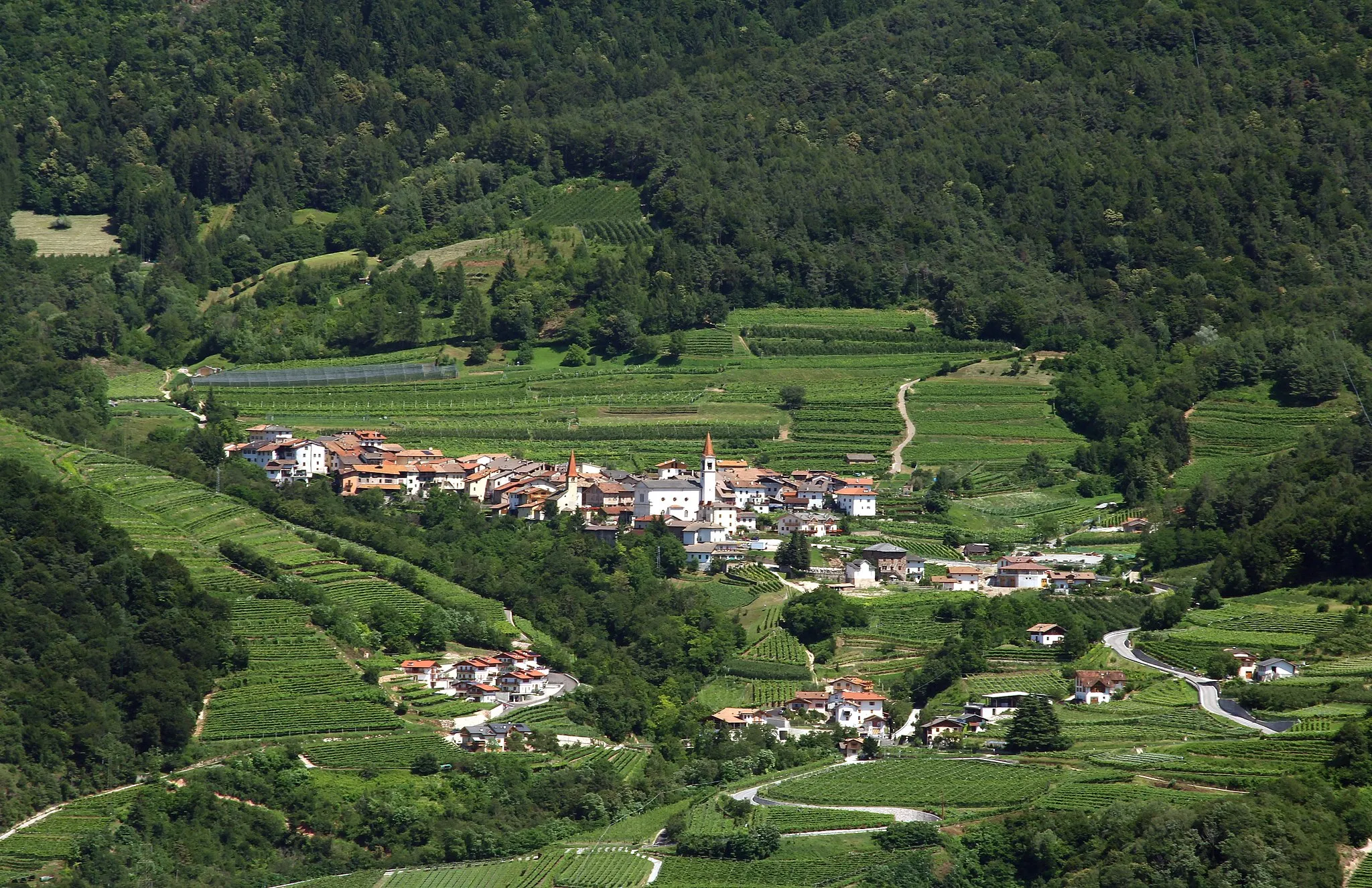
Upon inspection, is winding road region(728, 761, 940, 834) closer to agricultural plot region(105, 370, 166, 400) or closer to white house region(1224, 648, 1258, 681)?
white house region(1224, 648, 1258, 681)

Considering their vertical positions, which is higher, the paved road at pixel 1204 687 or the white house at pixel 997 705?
the paved road at pixel 1204 687

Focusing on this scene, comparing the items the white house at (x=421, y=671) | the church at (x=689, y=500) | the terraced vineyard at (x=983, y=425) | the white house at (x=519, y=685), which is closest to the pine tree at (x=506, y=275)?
the terraced vineyard at (x=983, y=425)

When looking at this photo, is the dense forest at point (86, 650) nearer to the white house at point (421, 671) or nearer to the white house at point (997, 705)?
the white house at point (421, 671)

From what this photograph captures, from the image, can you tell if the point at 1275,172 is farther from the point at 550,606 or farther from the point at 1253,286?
the point at 550,606

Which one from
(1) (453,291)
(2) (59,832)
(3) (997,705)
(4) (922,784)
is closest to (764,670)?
(3) (997,705)

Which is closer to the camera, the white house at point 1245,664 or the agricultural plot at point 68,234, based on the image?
the white house at point 1245,664

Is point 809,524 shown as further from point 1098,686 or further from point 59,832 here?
point 59,832
